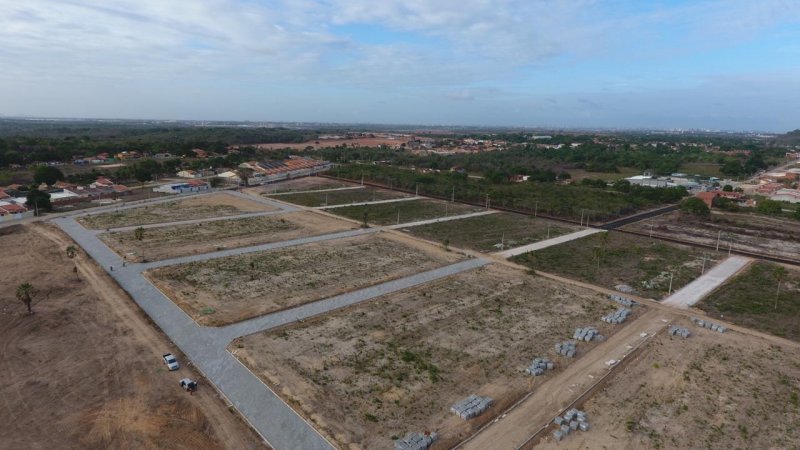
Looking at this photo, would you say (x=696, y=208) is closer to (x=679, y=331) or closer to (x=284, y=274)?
(x=679, y=331)

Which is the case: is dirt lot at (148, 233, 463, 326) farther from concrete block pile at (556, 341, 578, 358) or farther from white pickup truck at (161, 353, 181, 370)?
concrete block pile at (556, 341, 578, 358)

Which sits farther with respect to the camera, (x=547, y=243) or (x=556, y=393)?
(x=547, y=243)

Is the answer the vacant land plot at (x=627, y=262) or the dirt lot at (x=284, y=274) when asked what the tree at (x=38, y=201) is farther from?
the vacant land plot at (x=627, y=262)

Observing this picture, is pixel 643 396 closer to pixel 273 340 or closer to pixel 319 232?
pixel 273 340

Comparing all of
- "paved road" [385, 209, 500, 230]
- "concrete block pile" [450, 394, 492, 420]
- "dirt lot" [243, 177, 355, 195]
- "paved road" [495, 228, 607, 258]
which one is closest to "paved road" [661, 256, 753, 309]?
"paved road" [495, 228, 607, 258]

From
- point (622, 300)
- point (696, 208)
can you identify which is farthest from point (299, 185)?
point (622, 300)

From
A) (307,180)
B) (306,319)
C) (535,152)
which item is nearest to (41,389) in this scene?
(306,319)
